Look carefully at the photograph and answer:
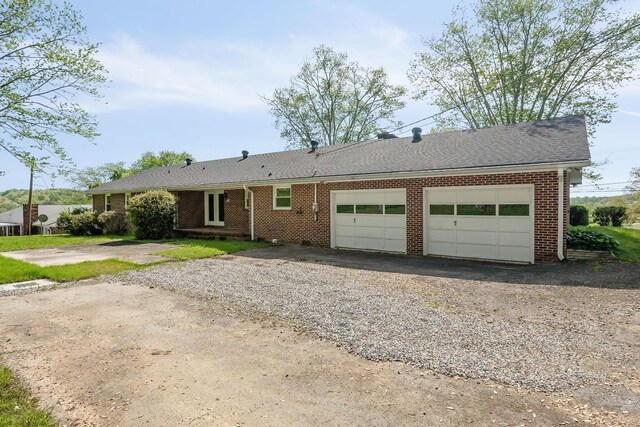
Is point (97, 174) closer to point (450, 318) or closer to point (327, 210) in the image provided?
point (327, 210)

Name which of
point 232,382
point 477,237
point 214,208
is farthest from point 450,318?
point 214,208

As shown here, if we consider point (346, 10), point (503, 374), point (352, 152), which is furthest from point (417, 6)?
point (503, 374)

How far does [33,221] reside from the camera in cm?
3931

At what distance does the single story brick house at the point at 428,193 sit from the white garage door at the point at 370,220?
0.12ft

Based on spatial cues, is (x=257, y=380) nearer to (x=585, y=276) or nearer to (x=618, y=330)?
(x=618, y=330)

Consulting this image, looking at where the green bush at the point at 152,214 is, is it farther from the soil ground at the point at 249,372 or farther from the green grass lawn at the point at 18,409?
the green grass lawn at the point at 18,409

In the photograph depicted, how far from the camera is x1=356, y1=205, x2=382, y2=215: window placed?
12961mm

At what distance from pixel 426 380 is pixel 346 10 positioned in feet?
47.0

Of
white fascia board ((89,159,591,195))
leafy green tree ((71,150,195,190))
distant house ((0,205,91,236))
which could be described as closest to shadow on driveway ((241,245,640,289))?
white fascia board ((89,159,591,195))

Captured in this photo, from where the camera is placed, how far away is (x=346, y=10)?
14234mm

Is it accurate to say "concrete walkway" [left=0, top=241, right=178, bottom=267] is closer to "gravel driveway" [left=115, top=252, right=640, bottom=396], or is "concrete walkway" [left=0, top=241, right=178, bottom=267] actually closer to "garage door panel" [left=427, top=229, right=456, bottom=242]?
"gravel driveway" [left=115, top=252, right=640, bottom=396]

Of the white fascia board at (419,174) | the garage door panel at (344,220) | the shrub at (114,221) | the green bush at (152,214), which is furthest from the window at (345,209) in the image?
the shrub at (114,221)

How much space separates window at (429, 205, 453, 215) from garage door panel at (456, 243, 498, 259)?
1.07 m

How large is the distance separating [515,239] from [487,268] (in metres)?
1.45
